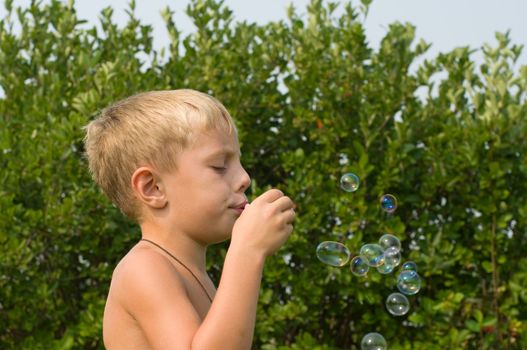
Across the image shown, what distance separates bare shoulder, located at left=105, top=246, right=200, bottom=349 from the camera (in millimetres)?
2480

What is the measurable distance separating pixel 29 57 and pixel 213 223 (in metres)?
5.06

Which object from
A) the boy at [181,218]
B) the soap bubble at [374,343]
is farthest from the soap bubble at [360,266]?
the boy at [181,218]

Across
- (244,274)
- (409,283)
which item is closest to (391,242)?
(409,283)

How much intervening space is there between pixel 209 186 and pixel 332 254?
47.8 inches

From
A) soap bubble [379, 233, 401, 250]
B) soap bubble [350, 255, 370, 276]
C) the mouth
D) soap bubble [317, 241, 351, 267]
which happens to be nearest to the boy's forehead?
the mouth

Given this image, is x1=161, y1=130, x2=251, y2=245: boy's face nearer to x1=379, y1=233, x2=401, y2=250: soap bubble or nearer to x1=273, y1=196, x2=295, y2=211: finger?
x1=273, y1=196, x2=295, y2=211: finger

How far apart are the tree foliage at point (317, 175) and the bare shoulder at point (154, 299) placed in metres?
3.58

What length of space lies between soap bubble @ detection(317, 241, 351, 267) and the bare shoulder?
46.5 inches

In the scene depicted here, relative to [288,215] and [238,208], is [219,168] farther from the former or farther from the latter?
[288,215]

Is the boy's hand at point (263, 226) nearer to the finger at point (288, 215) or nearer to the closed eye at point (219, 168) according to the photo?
the finger at point (288, 215)

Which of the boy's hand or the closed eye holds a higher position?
the closed eye

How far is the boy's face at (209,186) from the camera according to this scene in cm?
266

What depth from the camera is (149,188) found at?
275cm

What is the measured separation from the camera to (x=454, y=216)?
6777 millimetres
